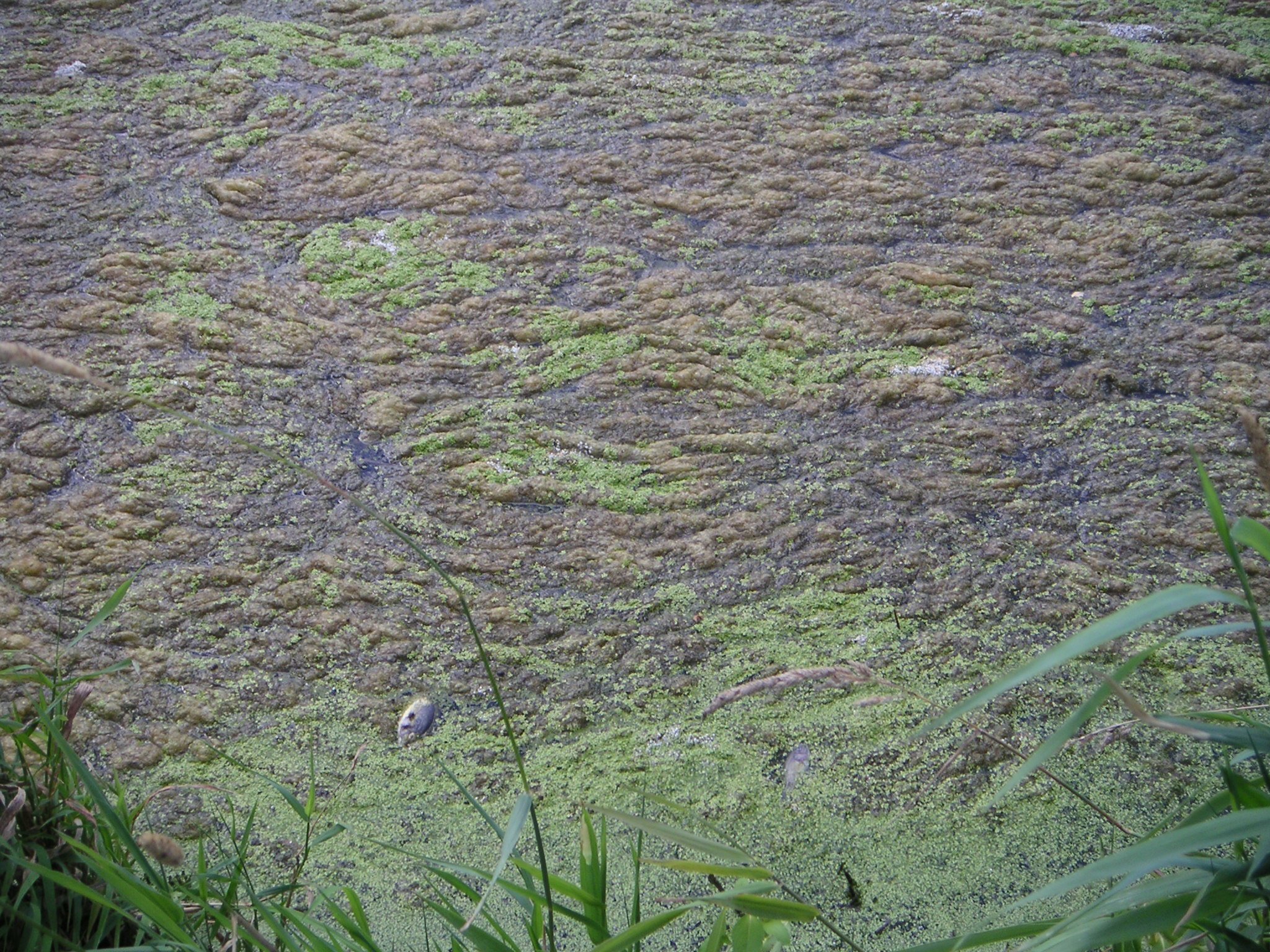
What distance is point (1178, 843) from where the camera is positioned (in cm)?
61

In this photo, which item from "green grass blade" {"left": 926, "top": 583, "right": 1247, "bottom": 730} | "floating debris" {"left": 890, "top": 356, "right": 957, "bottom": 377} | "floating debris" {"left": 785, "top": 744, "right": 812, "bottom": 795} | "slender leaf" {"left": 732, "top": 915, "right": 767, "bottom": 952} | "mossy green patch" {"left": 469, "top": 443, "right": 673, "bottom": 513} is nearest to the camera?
"green grass blade" {"left": 926, "top": 583, "right": 1247, "bottom": 730}

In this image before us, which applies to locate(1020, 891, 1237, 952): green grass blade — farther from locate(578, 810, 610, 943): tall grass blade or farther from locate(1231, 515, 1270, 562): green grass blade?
locate(578, 810, 610, 943): tall grass blade

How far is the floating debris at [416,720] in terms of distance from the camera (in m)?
1.60

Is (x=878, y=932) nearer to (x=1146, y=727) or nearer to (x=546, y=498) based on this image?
(x=1146, y=727)

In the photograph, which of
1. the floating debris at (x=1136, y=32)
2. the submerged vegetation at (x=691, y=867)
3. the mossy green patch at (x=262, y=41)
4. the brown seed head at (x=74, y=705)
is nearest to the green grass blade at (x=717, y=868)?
the submerged vegetation at (x=691, y=867)

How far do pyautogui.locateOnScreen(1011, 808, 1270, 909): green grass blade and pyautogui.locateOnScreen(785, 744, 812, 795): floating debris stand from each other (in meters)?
0.89

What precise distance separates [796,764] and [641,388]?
82cm

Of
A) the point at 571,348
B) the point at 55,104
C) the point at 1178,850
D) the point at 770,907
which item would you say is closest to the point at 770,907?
the point at 770,907

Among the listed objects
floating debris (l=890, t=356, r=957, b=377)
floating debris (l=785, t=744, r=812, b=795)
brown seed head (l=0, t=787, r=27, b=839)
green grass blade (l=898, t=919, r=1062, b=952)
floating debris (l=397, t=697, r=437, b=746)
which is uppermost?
green grass blade (l=898, t=919, r=1062, b=952)

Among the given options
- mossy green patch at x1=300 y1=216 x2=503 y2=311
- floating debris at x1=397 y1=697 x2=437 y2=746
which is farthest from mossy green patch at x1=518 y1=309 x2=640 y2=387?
floating debris at x1=397 y1=697 x2=437 y2=746

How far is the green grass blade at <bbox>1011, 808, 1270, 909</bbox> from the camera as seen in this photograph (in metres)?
0.60

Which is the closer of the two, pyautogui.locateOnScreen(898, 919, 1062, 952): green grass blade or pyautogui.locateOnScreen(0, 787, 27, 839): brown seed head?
pyautogui.locateOnScreen(898, 919, 1062, 952): green grass blade

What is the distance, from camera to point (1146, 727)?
4.85 ft

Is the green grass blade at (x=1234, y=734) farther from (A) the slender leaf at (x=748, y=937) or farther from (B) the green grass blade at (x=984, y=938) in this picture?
(A) the slender leaf at (x=748, y=937)
